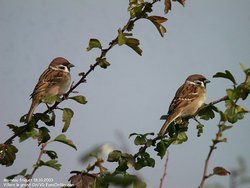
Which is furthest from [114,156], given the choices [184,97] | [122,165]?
[184,97]

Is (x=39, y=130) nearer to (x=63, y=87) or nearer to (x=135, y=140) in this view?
(x=135, y=140)

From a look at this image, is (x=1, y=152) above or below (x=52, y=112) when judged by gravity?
below

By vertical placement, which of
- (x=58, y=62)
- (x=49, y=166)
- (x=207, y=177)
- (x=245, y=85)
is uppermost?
(x=58, y=62)

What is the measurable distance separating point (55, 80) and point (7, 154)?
3.78 metres

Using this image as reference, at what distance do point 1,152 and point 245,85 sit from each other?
1632 millimetres

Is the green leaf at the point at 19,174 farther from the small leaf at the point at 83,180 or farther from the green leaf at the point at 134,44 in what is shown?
the green leaf at the point at 134,44

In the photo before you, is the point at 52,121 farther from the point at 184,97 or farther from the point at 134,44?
the point at 184,97

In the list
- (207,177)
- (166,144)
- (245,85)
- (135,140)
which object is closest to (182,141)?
(166,144)

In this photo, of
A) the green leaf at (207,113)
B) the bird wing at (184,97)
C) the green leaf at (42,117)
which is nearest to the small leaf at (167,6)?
the green leaf at (207,113)

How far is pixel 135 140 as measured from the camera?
9.56 ft

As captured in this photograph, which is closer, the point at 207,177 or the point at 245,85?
the point at 207,177

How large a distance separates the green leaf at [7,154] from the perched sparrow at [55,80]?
3.10m

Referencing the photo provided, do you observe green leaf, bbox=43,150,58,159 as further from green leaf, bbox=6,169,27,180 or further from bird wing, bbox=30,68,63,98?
bird wing, bbox=30,68,63,98

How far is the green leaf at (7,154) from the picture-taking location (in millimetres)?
2980
